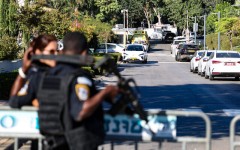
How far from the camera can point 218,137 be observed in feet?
44.0

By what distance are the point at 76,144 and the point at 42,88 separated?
1.82ft

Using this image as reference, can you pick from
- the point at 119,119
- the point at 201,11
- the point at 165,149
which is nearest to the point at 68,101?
the point at 119,119

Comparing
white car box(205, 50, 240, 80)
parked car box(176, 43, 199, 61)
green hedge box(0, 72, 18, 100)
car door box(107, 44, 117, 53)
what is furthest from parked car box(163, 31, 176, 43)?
green hedge box(0, 72, 18, 100)

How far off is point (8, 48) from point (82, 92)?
27454 millimetres

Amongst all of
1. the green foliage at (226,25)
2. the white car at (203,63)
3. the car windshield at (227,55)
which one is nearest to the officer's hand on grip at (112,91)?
the car windshield at (227,55)

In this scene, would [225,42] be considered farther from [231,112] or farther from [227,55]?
[231,112]

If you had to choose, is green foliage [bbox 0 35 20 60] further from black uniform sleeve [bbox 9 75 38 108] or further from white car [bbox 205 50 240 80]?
black uniform sleeve [bbox 9 75 38 108]

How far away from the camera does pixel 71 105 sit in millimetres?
5562

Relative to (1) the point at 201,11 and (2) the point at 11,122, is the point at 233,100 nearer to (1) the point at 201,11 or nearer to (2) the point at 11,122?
(2) the point at 11,122

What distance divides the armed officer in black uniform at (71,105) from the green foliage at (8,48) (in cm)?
2623

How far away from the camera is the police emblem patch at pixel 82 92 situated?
5.51m

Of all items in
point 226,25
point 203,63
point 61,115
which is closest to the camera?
point 61,115

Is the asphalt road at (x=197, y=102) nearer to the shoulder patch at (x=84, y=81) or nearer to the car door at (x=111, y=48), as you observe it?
the shoulder patch at (x=84, y=81)

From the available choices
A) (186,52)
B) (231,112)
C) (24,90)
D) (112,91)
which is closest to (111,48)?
(186,52)
